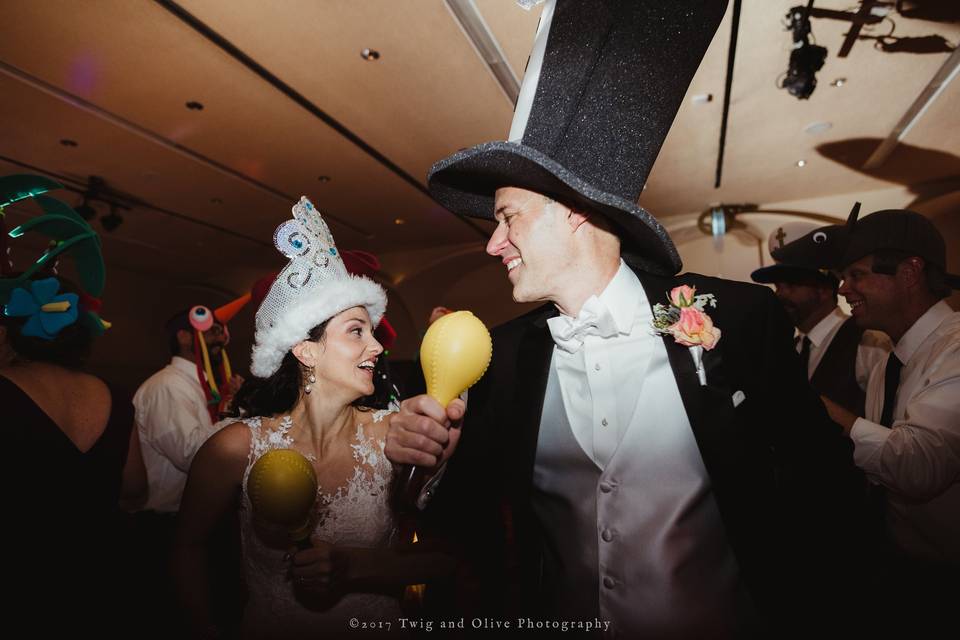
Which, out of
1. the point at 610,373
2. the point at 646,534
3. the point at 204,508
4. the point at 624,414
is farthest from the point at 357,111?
the point at 646,534

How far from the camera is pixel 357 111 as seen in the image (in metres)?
4.70

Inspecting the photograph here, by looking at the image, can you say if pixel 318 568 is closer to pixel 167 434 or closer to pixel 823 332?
pixel 167 434

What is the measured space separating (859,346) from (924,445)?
1738 mm

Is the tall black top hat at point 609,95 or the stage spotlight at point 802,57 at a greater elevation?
the stage spotlight at point 802,57

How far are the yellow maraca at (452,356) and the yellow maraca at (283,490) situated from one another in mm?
505

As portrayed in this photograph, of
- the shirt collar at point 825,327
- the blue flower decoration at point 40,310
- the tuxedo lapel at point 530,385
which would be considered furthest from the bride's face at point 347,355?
the shirt collar at point 825,327

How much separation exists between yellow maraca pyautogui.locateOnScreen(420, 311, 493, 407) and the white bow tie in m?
0.37

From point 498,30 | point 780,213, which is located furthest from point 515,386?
point 780,213

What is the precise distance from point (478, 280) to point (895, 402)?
26.5ft

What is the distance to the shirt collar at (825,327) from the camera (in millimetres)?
3389

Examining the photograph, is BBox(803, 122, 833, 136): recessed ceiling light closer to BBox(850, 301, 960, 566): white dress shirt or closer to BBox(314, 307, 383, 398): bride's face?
BBox(850, 301, 960, 566): white dress shirt

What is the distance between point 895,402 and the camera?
2.29 metres

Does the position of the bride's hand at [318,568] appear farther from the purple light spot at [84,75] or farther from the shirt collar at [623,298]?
the purple light spot at [84,75]

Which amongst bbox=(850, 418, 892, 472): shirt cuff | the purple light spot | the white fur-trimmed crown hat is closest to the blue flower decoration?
the white fur-trimmed crown hat
